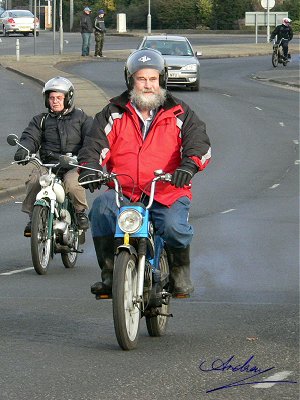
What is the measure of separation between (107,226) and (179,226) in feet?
1.47

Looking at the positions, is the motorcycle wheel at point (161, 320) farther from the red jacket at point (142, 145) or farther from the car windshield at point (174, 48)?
the car windshield at point (174, 48)

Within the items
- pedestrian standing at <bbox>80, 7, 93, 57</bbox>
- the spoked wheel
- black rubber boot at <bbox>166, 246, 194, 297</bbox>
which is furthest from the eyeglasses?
pedestrian standing at <bbox>80, 7, 93, 57</bbox>

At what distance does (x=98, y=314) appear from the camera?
965 cm

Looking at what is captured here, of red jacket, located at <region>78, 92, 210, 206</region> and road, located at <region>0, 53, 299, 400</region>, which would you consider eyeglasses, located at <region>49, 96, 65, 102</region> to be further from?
red jacket, located at <region>78, 92, 210, 206</region>

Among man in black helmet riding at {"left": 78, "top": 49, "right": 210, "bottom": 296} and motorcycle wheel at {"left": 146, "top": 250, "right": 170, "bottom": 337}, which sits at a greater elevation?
man in black helmet riding at {"left": 78, "top": 49, "right": 210, "bottom": 296}

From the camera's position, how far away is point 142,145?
8078 mm

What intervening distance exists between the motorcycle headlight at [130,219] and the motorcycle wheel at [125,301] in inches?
6.6

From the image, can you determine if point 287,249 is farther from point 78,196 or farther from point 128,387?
point 128,387

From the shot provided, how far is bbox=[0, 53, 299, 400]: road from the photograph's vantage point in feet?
23.3

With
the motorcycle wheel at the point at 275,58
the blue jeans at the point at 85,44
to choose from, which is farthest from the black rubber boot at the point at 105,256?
the blue jeans at the point at 85,44

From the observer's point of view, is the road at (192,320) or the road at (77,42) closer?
the road at (192,320)

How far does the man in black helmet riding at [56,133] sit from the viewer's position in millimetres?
12555

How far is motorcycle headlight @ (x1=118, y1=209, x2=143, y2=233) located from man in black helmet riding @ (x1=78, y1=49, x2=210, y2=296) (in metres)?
0.22

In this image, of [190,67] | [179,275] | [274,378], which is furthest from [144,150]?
[190,67]
